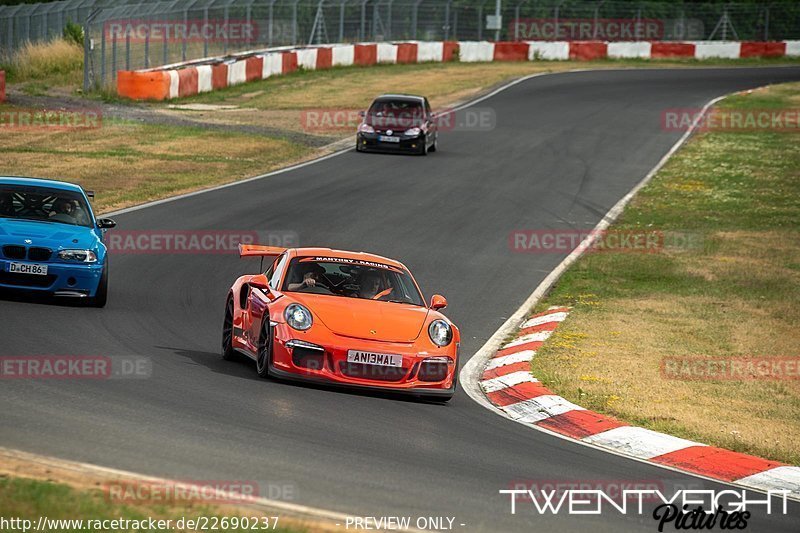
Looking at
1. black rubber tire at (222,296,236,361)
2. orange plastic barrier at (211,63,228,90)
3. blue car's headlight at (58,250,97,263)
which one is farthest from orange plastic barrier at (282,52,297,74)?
black rubber tire at (222,296,236,361)

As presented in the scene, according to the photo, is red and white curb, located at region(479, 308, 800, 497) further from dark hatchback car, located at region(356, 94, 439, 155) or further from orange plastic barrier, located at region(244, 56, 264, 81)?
orange plastic barrier, located at region(244, 56, 264, 81)

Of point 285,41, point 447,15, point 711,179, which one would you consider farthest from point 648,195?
point 447,15

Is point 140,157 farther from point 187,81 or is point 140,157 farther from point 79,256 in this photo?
point 79,256

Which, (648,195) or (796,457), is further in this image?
(648,195)

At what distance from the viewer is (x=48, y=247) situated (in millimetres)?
14844

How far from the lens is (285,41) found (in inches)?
2153

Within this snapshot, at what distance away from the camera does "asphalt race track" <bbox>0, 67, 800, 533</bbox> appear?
8.02 m

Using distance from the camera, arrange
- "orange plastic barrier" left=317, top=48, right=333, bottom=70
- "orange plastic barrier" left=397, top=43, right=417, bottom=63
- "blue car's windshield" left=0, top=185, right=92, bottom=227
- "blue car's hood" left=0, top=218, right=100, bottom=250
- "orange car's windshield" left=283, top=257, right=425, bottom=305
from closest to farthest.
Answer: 1. "orange car's windshield" left=283, top=257, right=425, bottom=305
2. "blue car's hood" left=0, top=218, right=100, bottom=250
3. "blue car's windshield" left=0, top=185, right=92, bottom=227
4. "orange plastic barrier" left=317, top=48, right=333, bottom=70
5. "orange plastic barrier" left=397, top=43, right=417, bottom=63

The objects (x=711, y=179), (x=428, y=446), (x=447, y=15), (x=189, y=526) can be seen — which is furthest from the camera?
(x=447, y=15)

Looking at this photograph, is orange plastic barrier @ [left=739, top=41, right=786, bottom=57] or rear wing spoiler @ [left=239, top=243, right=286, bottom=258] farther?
orange plastic barrier @ [left=739, top=41, right=786, bottom=57]

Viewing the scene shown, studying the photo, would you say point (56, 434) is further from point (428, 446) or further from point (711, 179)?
point (711, 179)

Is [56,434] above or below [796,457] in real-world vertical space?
above

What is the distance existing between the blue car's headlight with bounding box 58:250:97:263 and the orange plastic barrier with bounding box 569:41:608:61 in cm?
4965

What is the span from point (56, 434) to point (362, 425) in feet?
7.78
